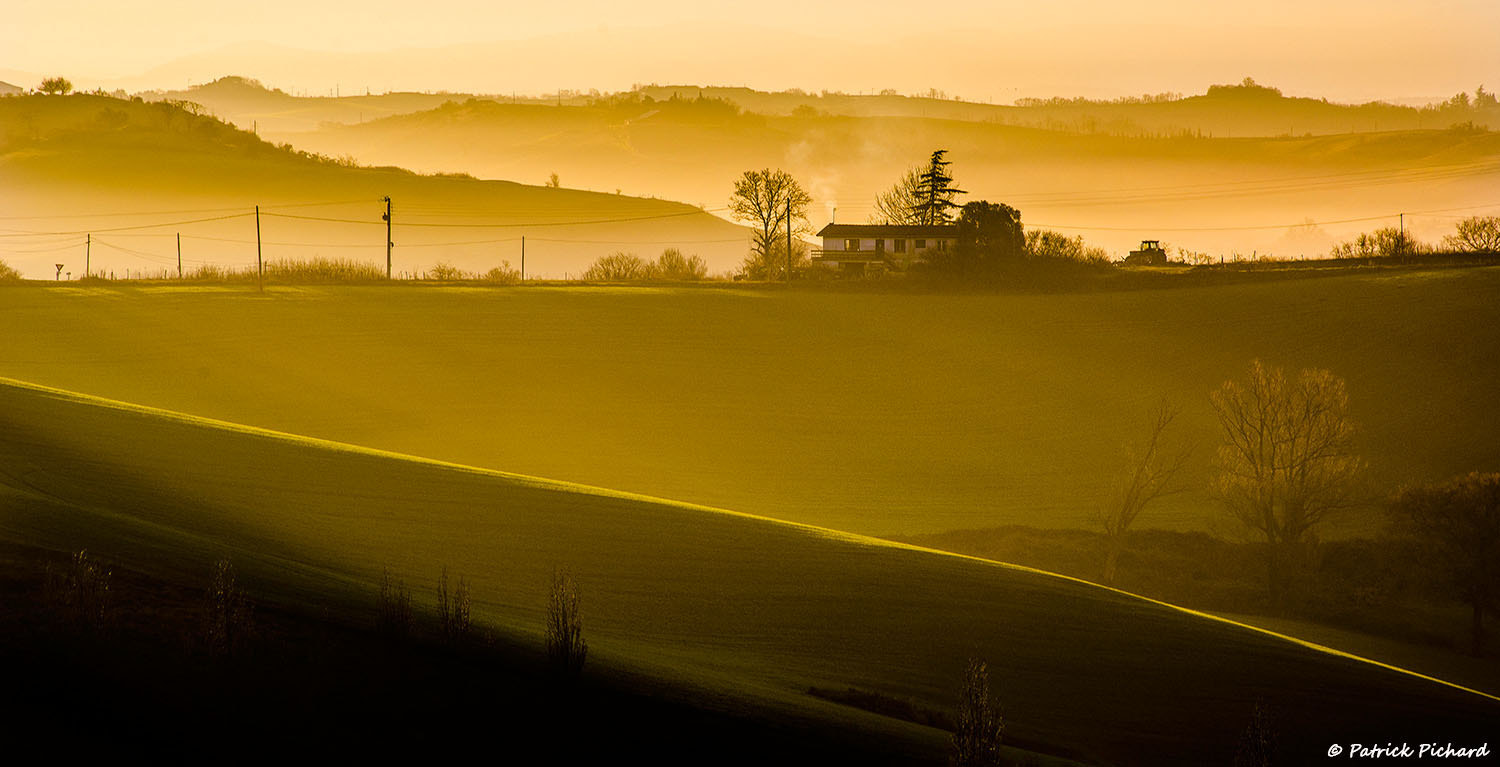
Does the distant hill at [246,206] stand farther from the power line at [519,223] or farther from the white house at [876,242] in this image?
the white house at [876,242]

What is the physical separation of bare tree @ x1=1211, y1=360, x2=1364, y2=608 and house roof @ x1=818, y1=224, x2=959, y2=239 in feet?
180

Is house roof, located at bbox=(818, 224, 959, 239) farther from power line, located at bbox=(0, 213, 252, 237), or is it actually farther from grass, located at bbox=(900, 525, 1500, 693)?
power line, located at bbox=(0, 213, 252, 237)


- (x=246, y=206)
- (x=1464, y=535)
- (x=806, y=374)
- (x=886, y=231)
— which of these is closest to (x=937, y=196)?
(x=886, y=231)

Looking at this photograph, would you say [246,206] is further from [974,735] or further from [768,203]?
[974,735]

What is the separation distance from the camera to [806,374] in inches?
2810

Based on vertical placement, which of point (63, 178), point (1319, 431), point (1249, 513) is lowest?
point (1249, 513)

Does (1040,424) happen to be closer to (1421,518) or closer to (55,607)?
(1421,518)

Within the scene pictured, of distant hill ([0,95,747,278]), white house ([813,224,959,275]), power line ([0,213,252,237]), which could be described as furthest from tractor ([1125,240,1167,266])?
power line ([0,213,252,237])

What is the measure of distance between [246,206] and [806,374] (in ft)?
406

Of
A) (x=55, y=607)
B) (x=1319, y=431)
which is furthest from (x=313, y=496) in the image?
(x=1319, y=431)

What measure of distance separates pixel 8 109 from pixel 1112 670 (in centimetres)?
20757

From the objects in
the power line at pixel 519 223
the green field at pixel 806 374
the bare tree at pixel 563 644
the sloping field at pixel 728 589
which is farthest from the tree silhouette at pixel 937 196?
the bare tree at pixel 563 644

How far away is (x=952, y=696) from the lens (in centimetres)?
2083

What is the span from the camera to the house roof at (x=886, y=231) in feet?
363
